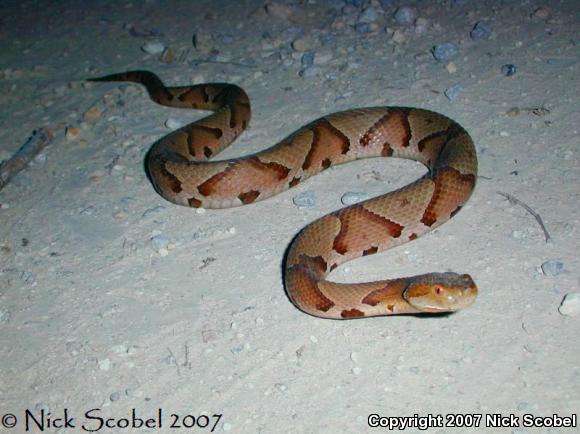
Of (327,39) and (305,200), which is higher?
(327,39)

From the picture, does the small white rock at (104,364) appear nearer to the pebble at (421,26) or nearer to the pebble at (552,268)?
the pebble at (552,268)

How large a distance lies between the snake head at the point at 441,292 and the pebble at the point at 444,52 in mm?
3630

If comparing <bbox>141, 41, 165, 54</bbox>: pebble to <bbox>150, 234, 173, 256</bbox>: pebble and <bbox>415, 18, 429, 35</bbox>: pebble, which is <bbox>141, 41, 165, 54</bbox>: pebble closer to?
<bbox>415, 18, 429, 35</bbox>: pebble

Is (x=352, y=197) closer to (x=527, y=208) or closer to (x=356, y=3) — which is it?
(x=527, y=208)

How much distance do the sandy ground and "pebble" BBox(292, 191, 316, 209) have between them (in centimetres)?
7

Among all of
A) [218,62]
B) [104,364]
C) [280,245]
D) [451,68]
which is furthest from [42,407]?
[451,68]

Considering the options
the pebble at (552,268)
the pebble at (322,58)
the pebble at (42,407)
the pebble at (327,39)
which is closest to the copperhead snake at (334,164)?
the pebble at (552,268)

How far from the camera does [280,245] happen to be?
205 inches

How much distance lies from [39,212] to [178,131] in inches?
63.3

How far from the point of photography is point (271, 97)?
7.14 meters

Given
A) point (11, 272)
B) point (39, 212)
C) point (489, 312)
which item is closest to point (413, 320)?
point (489, 312)

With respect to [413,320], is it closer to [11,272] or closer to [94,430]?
[94,430]

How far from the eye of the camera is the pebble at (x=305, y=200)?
559 cm

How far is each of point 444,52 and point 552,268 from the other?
353 centimetres
